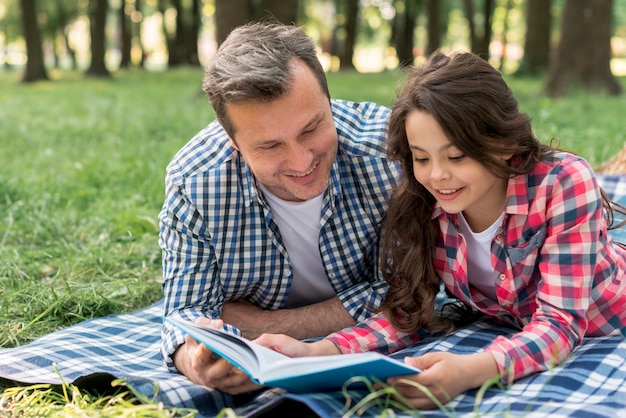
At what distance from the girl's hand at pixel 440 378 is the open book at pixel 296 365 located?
0.22ft

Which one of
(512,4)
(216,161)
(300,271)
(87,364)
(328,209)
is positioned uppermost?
(512,4)

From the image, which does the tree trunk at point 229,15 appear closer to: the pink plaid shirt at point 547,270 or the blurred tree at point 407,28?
the pink plaid shirt at point 547,270

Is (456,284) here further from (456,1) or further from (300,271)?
(456,1)

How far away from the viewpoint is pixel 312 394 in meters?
2.32

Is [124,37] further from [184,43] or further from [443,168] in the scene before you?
[443,168]

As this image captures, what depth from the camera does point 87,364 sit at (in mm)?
2857

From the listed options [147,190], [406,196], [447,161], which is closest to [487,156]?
[447,161]

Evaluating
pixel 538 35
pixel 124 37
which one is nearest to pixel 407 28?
pixel 538 35

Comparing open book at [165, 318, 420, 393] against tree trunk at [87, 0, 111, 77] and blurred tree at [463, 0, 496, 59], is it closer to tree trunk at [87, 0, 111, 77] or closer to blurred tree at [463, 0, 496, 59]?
blurred tree at [463, 0, 496, 59]

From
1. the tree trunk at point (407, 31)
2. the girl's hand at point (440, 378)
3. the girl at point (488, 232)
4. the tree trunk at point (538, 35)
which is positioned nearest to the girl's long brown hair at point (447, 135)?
the girl at point (488, 232)

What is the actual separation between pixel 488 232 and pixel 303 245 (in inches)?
32.0

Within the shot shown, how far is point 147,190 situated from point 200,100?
21.1ft

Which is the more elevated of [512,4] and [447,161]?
[512,4]

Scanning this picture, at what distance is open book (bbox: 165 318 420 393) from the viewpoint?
2084mm
